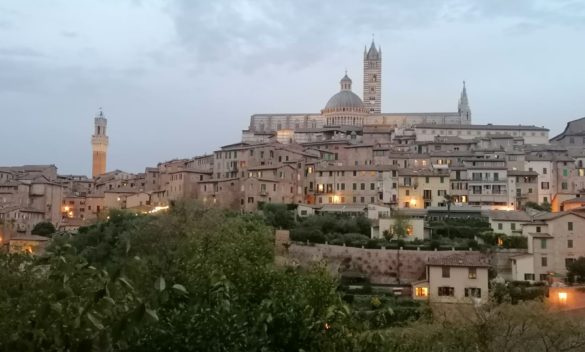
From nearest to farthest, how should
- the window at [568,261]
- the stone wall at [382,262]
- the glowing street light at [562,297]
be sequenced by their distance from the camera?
the glowing street light at [562,297] → the window at [568,261] → the stone wall at [382,262]

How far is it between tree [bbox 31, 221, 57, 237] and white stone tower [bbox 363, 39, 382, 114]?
84.9m

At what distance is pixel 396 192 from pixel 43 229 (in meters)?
32.5

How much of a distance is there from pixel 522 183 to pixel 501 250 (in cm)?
2119

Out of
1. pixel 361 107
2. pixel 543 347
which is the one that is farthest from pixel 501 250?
pixel 361 107

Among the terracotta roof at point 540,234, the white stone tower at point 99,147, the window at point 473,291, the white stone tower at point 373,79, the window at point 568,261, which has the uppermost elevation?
the white stone tower at point 373,79

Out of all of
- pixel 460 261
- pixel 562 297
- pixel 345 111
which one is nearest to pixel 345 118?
pixel 345 111

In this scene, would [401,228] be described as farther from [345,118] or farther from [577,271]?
[345,118]

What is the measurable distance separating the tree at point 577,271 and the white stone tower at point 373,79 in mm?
98571

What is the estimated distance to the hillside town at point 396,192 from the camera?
4219 centimetres

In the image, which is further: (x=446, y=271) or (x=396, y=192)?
(x=396, y=192)

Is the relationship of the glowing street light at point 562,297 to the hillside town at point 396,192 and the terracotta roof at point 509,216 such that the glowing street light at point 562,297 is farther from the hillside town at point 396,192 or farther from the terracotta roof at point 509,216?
the terracotta roof at point 509,216

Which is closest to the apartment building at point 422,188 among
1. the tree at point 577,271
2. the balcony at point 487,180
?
the balcony at point 487,180

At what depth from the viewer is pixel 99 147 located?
405 ft

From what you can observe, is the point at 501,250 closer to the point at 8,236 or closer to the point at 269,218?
the point at 269,218
